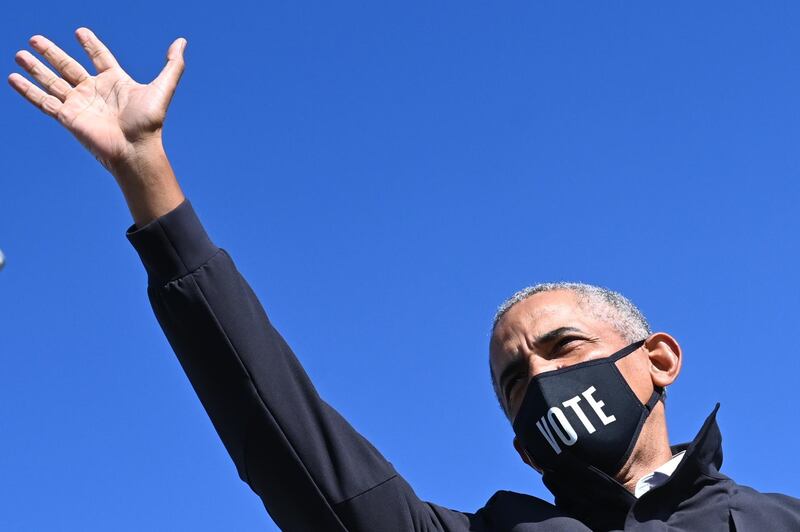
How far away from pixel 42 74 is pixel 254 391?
149 centimetres

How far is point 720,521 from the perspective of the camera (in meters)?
4.21

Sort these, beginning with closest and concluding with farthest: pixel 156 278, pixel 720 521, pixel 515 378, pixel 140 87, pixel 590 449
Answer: pixel 156 278, pixel 140 87, pixel 720 521, pixel 590 449, pixel 515 378

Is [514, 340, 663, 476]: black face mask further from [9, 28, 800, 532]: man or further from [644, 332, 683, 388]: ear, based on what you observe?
[644, 332, 683, 388]: ear

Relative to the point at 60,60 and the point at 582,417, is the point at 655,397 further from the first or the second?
the point at 60,60

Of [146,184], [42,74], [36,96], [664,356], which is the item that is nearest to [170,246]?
[146,184]

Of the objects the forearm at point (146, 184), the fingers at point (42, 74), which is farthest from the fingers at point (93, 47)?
the forearm at point (146, 184)

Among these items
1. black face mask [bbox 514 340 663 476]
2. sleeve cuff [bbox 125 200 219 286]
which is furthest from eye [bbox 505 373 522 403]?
sleeve cuff [bbox 125 200 219 286]

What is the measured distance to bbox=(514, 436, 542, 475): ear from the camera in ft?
15.8

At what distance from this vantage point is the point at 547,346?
190 inches

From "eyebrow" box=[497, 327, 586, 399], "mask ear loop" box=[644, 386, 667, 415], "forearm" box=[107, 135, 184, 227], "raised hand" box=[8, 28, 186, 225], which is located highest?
"raised hand" box=[8, 28, 186, 225]

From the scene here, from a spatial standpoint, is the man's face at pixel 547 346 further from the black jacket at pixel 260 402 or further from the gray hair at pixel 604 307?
the black jacket at pixel 260 402

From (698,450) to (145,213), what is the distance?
2357 millimetres

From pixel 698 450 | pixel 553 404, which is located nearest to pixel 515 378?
pixel 553 404

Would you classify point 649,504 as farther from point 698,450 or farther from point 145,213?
point 145,213
